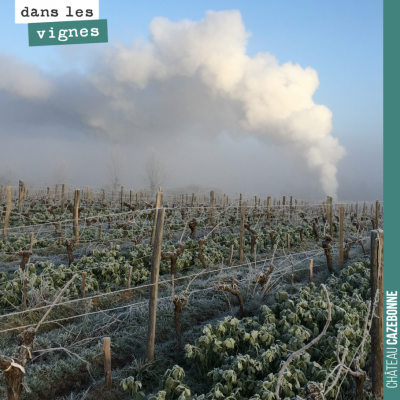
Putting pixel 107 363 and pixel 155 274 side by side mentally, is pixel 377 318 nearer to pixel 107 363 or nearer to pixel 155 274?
pixel 155 274

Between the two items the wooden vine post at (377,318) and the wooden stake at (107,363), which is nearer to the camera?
the wooden vine post at (377,318)

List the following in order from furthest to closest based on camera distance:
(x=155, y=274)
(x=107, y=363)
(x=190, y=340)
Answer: (x=190, y=340)
(x=155, y=274)
(x=107, y=363)

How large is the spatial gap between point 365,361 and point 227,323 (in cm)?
190

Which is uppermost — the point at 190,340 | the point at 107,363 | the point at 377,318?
the point at 377,318

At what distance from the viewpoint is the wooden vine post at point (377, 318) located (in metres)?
3.89

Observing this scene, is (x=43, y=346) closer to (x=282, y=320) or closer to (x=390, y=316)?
(x=282, y=320)

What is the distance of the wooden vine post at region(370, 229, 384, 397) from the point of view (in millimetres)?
3886

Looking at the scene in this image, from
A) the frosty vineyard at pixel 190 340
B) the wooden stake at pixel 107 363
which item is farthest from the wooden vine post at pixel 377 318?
the wooden stake at pixel 107 363

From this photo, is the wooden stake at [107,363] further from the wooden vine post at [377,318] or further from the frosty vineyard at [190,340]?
the wooden vine post at [377,318]

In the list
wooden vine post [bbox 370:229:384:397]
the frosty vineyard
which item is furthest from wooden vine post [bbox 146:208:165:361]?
wooden vine post [bbox 370:229:384:397]

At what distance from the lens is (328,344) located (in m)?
4.42

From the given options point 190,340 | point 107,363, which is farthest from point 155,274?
point 190,340

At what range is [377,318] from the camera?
156 inches

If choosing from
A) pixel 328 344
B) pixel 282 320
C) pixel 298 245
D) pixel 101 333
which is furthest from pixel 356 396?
pixel 298 245
